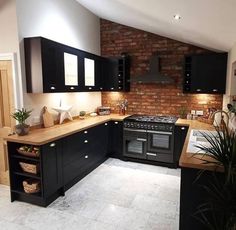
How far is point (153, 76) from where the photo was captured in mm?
4508

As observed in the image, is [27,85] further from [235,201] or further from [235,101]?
[235,101]

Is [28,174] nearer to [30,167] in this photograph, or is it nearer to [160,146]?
[30,167]

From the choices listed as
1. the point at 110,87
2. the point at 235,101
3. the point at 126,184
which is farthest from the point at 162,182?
the point at 110,87

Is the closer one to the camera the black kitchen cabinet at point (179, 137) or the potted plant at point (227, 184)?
the potted plant at point (227, 184)

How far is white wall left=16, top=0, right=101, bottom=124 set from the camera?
314cm

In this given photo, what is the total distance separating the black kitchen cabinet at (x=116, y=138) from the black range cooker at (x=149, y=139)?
0.38 ft

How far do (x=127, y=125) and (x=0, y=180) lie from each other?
2529mm

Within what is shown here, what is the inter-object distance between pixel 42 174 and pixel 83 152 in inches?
40.5

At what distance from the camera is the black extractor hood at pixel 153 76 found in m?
4.46

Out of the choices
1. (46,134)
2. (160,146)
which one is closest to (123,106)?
(160,146)

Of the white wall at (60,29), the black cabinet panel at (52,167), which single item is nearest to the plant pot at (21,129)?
the white wall at (60,29)

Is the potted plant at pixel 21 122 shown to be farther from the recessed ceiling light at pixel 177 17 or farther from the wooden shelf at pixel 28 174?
the recessed ceiling light at pixel 177 17

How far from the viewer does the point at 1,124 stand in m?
3.38

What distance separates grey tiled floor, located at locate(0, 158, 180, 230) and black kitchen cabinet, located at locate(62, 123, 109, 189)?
0.63ft
